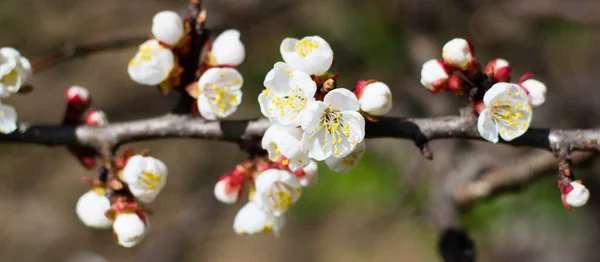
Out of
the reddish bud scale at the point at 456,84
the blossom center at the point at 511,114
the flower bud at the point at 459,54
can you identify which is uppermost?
the flower bud at the point at 459,54

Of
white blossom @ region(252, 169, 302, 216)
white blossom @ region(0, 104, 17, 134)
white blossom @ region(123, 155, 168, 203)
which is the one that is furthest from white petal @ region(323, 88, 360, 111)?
white blossom @ region(0, 104, 17, 134)

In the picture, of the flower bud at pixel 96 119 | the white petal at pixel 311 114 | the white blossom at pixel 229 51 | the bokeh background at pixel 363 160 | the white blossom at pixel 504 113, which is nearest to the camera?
the white petal at pixel 311 114

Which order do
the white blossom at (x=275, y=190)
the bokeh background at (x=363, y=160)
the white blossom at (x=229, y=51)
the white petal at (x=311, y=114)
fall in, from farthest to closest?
the bokeh background at (x=363, y=160)
the white blossom at (x=229, y=51)
the white blossom at (x=275, y=190)
the white petal at (x=311, y=114)

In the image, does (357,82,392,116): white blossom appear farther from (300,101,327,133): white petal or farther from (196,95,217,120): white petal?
(196,95,217,120): white petal

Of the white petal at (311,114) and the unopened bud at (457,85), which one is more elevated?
the unopened bud at (457,85)

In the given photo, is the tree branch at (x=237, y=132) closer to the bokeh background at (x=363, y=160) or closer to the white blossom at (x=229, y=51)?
the white blossom at (x=229, y=51)

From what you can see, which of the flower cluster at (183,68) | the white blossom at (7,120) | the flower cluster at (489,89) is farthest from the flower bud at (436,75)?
the white blossom at (7,120)

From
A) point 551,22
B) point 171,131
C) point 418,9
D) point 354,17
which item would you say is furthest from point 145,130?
point 551,22

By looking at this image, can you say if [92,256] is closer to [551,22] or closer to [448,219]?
[448,219]
